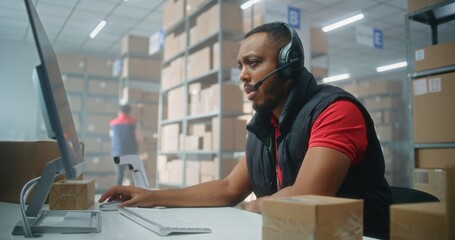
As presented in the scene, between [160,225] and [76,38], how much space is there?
738 cm

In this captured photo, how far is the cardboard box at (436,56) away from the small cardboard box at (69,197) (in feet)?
8.01

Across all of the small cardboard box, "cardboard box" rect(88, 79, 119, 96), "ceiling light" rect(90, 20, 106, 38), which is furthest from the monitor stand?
"cardboard box" rect(88, 79, 119, 96)

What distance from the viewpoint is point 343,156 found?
1.05 m

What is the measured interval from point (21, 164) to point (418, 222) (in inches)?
49.1

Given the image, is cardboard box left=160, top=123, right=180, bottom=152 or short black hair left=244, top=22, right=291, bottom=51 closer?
short black hair left=244, top=22, right=291, bottom=51

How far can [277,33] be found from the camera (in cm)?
141

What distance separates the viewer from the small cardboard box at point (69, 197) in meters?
1.18

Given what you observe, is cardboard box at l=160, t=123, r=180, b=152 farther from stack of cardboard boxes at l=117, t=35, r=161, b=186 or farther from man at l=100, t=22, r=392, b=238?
man at l=100, t=22, r=392, b=238

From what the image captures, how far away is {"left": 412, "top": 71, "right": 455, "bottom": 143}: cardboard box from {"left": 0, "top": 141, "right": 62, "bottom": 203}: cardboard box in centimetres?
240

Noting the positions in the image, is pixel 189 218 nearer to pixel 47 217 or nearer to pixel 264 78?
→ pixel 47 217

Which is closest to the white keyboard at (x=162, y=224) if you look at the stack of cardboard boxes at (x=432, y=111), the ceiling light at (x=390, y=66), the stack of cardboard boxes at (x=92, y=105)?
the stack of cardboard boxes at (x=432, y=111)

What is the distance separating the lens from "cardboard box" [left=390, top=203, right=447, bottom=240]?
0.53 m

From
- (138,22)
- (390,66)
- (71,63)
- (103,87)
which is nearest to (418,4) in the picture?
(138,22)

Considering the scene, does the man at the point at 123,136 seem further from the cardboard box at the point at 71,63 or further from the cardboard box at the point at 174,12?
the cardboard box at the point at 71,63
